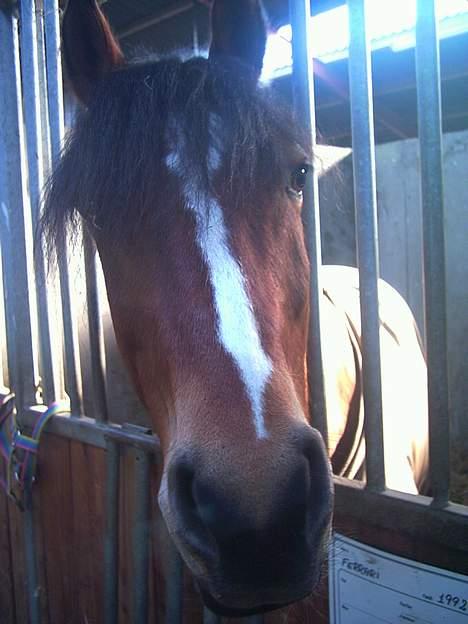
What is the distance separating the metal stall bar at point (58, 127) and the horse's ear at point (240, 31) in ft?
2.40

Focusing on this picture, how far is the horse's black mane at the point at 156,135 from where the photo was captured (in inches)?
48.7

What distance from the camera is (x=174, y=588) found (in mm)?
1521

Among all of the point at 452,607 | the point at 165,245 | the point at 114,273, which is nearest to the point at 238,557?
the point at 452,607

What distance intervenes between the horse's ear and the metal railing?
0.80 feet

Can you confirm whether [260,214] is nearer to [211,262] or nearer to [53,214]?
[211,262]

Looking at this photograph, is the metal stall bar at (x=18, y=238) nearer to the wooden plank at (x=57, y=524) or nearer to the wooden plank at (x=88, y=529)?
the wooden plank at (x=57, y=524)

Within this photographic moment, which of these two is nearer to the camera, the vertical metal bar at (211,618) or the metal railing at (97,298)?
the metal railing at (97,298)

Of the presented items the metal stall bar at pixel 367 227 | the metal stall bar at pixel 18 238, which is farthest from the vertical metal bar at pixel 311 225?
the metal stall bar at pixel 18 238

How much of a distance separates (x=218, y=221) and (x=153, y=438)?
0.80 meters

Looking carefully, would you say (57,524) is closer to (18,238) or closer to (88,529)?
(88,529)

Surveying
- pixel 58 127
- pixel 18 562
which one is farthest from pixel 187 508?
pixel 18 562

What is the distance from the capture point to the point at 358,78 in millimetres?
1257

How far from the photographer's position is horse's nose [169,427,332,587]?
32.9 inches

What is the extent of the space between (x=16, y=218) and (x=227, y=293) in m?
1.60
